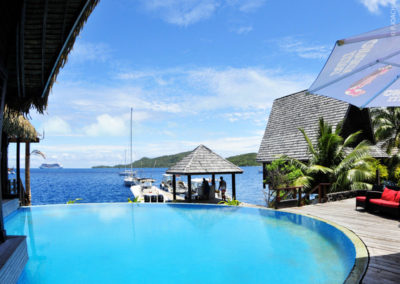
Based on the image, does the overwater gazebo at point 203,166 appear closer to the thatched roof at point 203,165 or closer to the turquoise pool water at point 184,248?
the thatched roof at point 203,165

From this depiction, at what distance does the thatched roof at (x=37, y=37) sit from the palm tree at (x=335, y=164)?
34.7ft

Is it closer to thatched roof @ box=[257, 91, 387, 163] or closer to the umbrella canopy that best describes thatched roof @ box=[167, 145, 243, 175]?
thatched roof @ box=[257, 91, 387, 163]

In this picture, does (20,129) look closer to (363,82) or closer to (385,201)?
(363,82)

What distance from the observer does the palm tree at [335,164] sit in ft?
40.9

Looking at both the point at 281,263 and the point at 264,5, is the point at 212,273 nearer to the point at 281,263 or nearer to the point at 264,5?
the point at 281,263

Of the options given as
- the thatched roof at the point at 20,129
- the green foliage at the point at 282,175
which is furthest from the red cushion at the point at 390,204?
the thatched roof at the point at 20,129

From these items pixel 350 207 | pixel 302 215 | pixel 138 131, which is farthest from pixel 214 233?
pixel 138 131

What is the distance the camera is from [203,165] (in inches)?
612

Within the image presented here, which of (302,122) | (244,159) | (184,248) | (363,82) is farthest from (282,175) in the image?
(244,159)

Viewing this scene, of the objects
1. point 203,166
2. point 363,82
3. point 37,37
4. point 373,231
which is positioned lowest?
point 373,231

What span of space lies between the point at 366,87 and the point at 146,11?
16.0m

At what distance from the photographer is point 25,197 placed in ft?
48.8

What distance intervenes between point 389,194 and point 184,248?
5956mm

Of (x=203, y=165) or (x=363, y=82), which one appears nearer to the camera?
(x=363, y=82)
